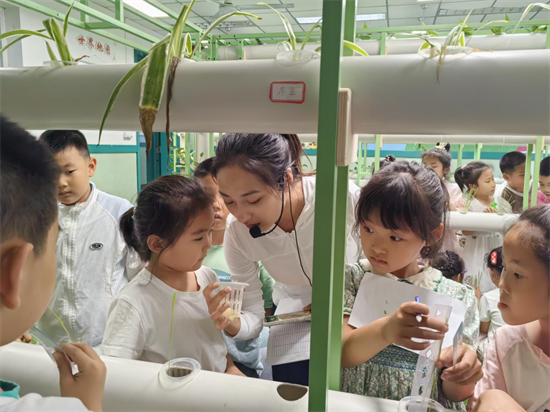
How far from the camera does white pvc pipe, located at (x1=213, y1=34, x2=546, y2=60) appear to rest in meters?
3.04

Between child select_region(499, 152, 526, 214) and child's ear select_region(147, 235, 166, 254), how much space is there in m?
2.79

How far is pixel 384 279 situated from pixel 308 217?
1.44 feet

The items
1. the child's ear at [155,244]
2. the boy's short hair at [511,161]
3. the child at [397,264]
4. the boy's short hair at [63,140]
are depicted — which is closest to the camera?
the child at [397,264]

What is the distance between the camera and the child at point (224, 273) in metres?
1.43

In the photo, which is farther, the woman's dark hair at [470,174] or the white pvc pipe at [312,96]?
the woman's dark hair at [470,174]

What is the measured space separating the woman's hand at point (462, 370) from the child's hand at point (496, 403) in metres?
0.04

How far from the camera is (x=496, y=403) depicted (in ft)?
2.29

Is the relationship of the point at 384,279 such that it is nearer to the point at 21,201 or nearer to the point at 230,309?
the point at 230,309

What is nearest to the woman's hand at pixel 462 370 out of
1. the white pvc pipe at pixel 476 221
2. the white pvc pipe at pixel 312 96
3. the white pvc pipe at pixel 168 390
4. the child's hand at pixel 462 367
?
the child's hand at pixel 462 367

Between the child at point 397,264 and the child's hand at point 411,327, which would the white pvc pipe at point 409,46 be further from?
the child's hand at point 411,327

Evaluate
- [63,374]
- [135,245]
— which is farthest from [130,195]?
[63,374]

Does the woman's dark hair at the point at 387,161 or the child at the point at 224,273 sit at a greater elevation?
the woman's dark hair at the point at 387,161

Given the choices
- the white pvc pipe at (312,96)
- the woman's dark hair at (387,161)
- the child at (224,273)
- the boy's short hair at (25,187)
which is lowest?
the child at (224,273)

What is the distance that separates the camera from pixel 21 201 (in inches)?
20.3
